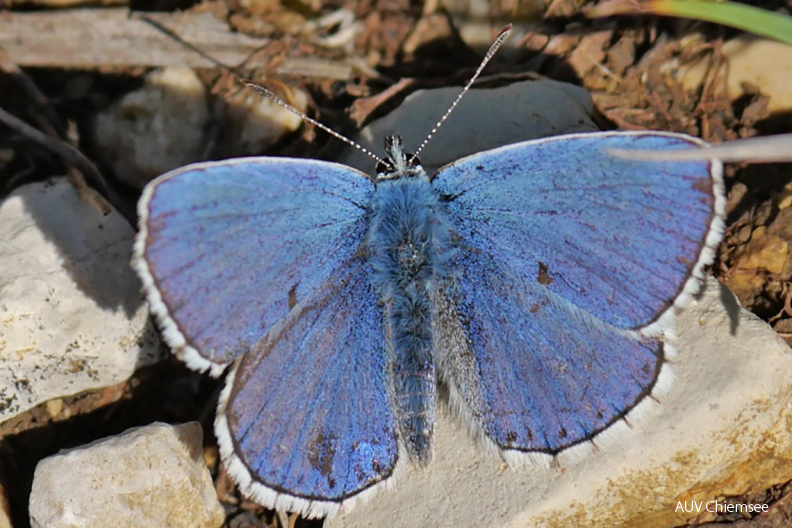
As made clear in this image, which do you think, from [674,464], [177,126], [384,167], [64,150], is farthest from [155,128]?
[674,464]

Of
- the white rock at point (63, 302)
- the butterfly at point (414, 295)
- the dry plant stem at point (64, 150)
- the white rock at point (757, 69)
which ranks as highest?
the white rock at point (757, 69)

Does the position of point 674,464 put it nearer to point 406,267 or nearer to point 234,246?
point 406,267

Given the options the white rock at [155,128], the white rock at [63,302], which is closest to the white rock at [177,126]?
the white rock at [155,128]

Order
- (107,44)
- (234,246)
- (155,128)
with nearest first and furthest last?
1. (234,246)
2. (155,128)
3. (107,44)

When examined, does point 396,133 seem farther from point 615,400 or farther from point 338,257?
point 615,400

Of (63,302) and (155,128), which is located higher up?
(155,128)

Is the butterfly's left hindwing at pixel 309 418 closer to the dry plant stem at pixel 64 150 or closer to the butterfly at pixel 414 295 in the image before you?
the butterfly at pixel 414 295
